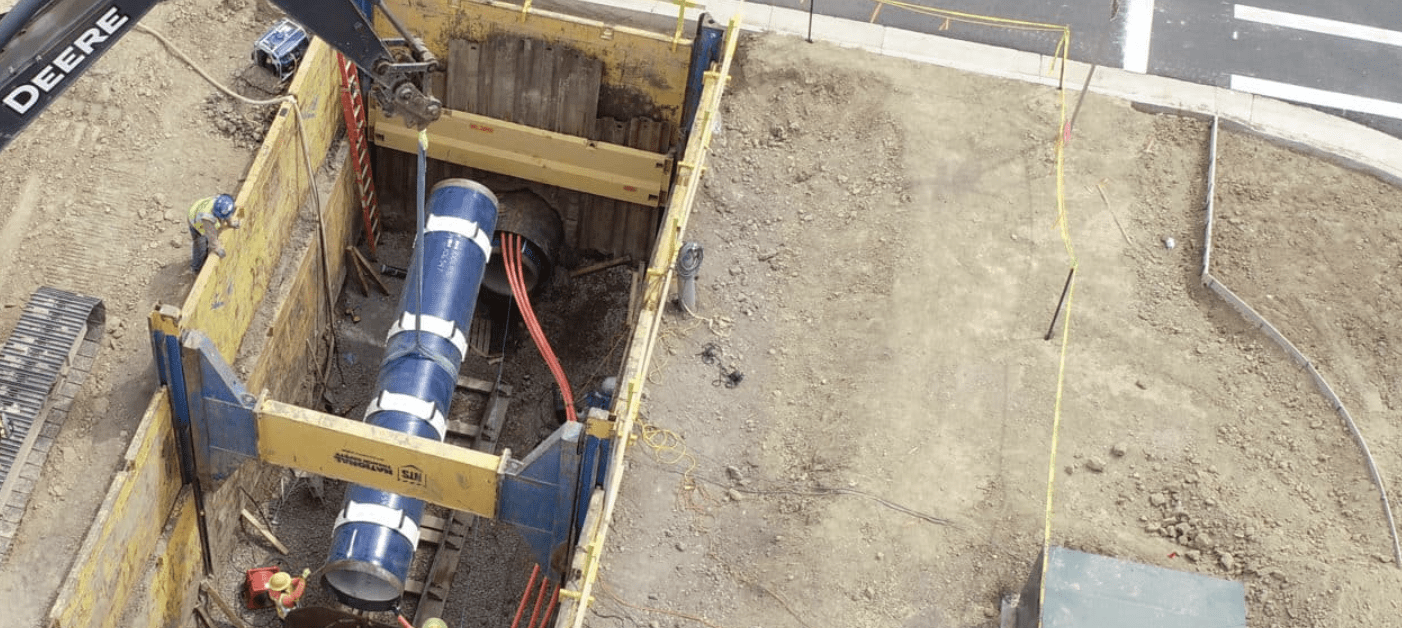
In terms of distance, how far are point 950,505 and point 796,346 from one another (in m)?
3.29

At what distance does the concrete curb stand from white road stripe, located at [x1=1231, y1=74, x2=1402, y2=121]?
364 millimetres

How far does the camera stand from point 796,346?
20656 millimetres

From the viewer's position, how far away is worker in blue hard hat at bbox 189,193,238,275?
18.2 meters

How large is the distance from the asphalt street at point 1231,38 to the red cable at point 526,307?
23.9 ft

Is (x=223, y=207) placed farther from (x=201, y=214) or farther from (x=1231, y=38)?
(x=1231, y=38)

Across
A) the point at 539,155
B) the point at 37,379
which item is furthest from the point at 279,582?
the point at 539,155

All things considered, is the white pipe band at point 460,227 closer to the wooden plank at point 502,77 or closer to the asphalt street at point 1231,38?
the wooden plank at point 502,77

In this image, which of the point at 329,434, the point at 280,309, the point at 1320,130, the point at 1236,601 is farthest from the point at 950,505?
the point at 1320,130

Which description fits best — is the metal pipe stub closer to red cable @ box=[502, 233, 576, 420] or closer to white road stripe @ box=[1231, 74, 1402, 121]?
red cable @ box=[502, 233, 576, 420]

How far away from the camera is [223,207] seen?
18.2 m

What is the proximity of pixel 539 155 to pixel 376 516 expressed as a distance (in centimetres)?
766

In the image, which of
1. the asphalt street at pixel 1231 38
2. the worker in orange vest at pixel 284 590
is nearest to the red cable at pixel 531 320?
the worker in orange vest at pixel 284 590

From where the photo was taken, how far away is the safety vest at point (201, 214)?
18.2m

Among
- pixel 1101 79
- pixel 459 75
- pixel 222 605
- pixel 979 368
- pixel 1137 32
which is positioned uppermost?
pixel 1137 32
